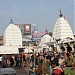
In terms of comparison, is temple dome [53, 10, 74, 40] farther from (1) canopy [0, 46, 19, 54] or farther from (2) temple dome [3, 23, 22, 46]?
(2) temple dome [3, 23, 22, 46]

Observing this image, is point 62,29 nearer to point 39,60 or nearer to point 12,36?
point 12,36

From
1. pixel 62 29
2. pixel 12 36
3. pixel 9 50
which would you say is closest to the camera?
pixel 9 50

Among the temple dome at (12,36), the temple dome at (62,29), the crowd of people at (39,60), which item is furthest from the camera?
the temple dome at (12,36)

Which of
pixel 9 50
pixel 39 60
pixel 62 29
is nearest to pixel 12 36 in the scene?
pixel 62 29

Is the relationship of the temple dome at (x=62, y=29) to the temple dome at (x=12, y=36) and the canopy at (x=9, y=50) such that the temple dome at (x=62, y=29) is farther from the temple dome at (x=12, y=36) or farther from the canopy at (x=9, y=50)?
the temple dome at (x=12, y=36)

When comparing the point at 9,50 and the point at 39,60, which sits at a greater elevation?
the point at 9,50

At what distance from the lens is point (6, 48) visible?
115ft

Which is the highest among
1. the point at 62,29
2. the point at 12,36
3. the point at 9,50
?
the point at 12,36

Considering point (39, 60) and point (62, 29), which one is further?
point (62, 29)

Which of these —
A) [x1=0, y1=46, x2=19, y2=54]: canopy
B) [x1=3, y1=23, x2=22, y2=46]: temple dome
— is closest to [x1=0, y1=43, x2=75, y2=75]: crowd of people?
[x1=0, y1=46, x2=19, y2=54]: canopy

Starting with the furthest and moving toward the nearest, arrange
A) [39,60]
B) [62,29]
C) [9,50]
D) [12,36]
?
[12,36] < [62,29] < [9,50] < [39,60]

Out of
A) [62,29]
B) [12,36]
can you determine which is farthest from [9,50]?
[12,36]

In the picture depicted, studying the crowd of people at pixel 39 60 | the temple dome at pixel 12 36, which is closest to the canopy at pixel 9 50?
the crowd of people at pixel 39 60

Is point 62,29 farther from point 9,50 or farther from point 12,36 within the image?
point 12,36
